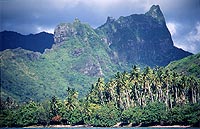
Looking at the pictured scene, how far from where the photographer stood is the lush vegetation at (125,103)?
370ft

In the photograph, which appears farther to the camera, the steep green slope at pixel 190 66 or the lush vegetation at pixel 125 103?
the steep green slope at pixel 190 66

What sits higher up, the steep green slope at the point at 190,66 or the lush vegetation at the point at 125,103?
the steep green slope at the point at 190,66

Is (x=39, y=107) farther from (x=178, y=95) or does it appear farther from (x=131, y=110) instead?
(x=178, y=95)

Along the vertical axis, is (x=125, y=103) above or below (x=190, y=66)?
below

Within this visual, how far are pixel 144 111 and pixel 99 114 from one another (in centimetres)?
1642

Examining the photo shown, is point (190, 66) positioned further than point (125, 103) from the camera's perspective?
Yes

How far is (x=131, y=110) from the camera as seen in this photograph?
114 meters

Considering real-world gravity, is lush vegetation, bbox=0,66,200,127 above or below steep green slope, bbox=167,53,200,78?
below

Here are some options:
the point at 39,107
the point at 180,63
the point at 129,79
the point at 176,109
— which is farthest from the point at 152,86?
the point at 180,63

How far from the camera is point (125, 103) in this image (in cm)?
13000

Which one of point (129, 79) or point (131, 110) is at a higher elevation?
point (129, 79)

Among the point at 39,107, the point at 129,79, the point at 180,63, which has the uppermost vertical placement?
the point at 180,63

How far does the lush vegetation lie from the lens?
113 meters

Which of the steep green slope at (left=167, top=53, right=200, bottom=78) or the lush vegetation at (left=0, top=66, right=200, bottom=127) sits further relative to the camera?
the steep green slope at (left=167, top=53, right=200, bottom=78)
